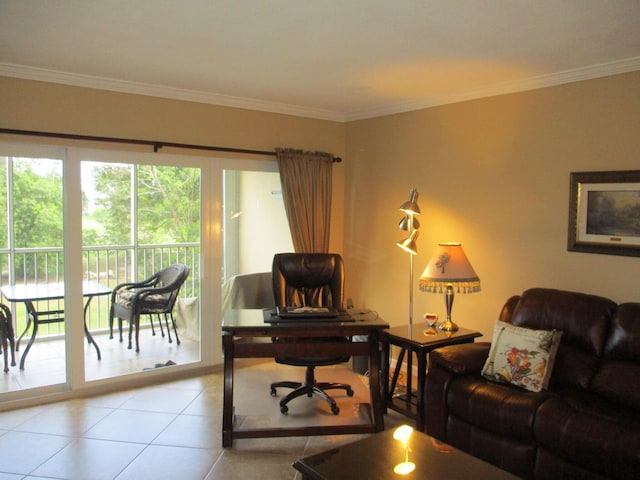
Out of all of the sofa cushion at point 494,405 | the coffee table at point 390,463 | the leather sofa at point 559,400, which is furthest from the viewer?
the sofa cushion at point 494,405

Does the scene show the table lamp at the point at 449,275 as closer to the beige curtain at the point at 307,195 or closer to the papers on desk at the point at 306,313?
the papers on desk at the point at 306,313

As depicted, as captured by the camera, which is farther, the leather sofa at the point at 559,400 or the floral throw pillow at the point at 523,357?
the floral throw pillow at the point at 523,357

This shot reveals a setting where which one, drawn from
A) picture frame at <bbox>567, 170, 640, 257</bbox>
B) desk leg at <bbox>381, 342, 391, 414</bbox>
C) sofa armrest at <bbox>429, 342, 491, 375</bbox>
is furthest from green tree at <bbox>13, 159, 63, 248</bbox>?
picture frame at <bbox>567, 170, 640, 257</bbox>

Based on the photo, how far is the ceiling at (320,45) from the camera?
248cm

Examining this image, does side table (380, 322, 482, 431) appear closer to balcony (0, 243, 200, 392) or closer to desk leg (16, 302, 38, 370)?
balcony (0, 243, 200, 392)

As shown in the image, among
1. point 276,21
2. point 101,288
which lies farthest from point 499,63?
point 101,288

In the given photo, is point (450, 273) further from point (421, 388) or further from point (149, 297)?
point (149, 297)

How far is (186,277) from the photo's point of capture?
14.8 feet

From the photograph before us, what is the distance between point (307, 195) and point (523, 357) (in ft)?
8.55

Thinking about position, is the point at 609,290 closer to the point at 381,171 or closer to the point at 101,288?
the point at 381,171

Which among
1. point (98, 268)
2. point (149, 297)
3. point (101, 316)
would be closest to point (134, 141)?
point (98, 268)

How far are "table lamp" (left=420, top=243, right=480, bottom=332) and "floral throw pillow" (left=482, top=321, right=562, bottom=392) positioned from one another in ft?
1.72

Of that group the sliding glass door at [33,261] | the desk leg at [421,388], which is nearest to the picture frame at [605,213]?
the desk leg at [421,388]

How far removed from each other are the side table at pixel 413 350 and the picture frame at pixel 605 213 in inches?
39.5
